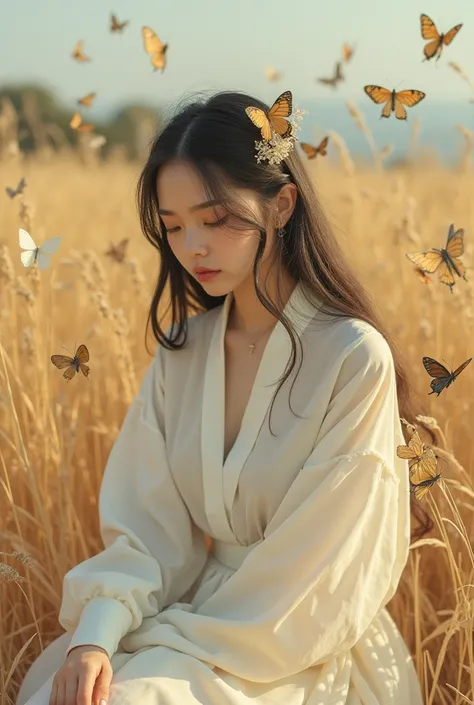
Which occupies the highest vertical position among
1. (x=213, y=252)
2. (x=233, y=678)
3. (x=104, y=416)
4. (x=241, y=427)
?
(x=213, y=252)

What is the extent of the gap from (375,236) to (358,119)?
1.07m

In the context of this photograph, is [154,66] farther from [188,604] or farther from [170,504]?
[188,604]

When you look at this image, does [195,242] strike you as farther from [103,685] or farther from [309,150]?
[103,685]

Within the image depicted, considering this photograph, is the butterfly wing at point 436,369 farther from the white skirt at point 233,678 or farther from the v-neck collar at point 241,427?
the white skirt at point 233,678

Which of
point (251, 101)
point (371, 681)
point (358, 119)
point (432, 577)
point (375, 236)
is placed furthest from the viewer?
point (375, 236)

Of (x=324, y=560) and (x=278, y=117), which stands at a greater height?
(x=278, y=117)

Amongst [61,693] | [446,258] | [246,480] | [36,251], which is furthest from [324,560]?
[36,251]

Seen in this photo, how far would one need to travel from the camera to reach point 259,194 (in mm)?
1590

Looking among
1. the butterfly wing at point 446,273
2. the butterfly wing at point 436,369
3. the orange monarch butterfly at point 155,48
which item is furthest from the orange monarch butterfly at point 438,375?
the orange monarch butterfly at point 155,48

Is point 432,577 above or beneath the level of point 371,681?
beneath

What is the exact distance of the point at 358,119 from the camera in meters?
2.17

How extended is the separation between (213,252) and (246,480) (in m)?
0.42

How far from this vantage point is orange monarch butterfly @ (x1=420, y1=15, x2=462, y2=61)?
4.92 feet

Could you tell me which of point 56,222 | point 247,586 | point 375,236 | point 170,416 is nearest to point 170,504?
point 170,416
